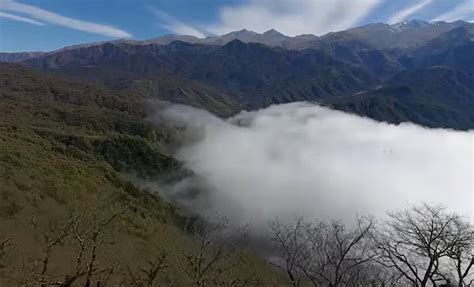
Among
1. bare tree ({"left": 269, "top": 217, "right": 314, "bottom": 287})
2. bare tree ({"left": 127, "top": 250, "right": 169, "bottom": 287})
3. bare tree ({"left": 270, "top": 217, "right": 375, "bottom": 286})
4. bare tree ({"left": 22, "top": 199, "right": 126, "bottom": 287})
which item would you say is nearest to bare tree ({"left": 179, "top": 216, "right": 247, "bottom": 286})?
bare tree ({"left": 127, "top": 250, "right": 169, "bottom": 287})

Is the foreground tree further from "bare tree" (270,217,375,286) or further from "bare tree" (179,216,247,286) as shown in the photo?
"bare tree" (270,217,375,286)

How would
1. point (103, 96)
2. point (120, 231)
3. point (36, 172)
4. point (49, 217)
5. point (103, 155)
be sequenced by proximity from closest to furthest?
1. point (49, 217)
2. point (120, 231)
3. point (36, 172)
4. point (103, 155)
5. point (103, 96)

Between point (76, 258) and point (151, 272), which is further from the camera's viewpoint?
point (76, 258)

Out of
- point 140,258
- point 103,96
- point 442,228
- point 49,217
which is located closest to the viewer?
point 442,228

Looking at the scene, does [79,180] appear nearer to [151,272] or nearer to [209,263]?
[209,263]

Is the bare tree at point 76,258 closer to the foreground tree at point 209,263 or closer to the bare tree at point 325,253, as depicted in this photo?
the foreground tree at point 209,263

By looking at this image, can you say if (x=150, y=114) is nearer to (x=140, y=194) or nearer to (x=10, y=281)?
(x=140, y=194)

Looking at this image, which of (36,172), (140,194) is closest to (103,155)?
(140,194)

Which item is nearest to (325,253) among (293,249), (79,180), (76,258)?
(293,249)
